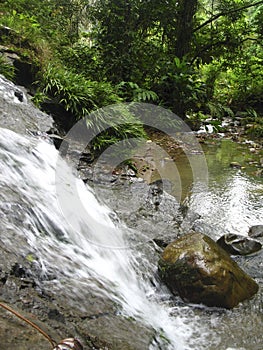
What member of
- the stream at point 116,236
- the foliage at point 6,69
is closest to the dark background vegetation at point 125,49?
the foliage at point 6,69

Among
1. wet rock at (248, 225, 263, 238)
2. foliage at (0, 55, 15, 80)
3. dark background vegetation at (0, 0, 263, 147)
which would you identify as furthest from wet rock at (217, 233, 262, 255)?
foliage at (0, 55, 15, 80)

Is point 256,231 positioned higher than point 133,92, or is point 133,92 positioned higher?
point 133,92

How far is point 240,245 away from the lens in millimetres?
3732

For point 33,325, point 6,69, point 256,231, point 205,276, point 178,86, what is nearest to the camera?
point 33,325

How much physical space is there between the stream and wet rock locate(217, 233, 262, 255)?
87 mm

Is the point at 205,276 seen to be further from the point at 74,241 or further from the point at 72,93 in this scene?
the point at 72,93

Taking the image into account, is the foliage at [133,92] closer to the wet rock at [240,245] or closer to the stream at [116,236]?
the stream at [116,236]

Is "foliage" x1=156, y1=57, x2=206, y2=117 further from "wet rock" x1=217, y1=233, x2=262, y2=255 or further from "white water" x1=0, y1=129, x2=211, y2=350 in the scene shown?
"wet rock" x1=217, y1=233, x2=262, y2=255

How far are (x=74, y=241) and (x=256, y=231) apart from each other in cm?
236

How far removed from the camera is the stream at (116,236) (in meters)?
2.45

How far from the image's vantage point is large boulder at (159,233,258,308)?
290 centimetres

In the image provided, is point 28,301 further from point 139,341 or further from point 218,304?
point 218,304

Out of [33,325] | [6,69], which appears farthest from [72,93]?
[33,325]

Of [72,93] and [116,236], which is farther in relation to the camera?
[72,93]
